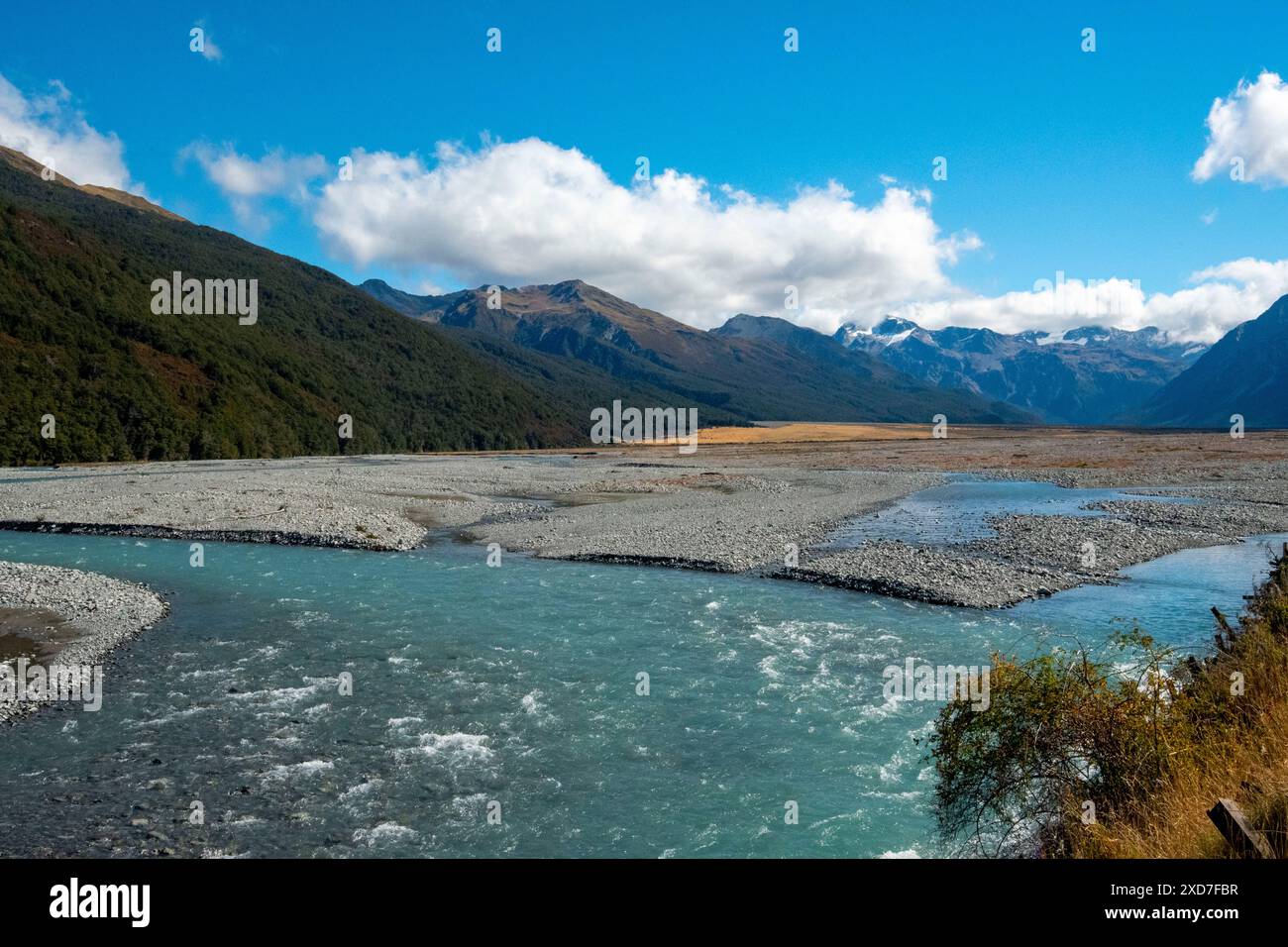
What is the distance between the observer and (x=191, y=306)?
589ft

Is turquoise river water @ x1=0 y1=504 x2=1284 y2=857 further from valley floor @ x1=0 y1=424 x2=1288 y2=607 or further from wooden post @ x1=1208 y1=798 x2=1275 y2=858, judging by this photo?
wooden post @ x1=1208 y1=798 x2=1275 y2=858

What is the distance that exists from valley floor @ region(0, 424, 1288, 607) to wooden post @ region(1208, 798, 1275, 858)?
1991 centimetres

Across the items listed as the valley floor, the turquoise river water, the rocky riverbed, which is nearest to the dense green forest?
the valley floor

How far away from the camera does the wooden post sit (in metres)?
6.24

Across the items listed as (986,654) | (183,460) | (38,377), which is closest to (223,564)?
(986,654)

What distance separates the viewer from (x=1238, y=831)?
6527 millimetres

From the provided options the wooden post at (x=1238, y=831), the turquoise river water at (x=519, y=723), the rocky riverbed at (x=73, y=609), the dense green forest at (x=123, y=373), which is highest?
the dense green forest at (x=123, y=373)

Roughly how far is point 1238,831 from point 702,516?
4240 cm

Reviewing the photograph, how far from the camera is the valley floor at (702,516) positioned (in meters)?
32.3

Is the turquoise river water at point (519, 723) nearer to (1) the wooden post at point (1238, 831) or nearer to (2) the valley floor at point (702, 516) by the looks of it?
(2) the valley floor at point (702, 516)

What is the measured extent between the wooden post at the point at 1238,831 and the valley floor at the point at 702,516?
65.3 feet

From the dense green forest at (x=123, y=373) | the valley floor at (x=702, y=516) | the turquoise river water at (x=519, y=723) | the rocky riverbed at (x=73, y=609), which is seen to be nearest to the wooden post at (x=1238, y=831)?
the turquoise river water at (x=519, y=723)

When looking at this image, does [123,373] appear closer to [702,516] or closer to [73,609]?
[702,516]

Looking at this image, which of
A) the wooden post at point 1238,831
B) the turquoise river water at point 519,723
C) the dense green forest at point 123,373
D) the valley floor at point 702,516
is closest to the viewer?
the wooden post at point 1238,831
